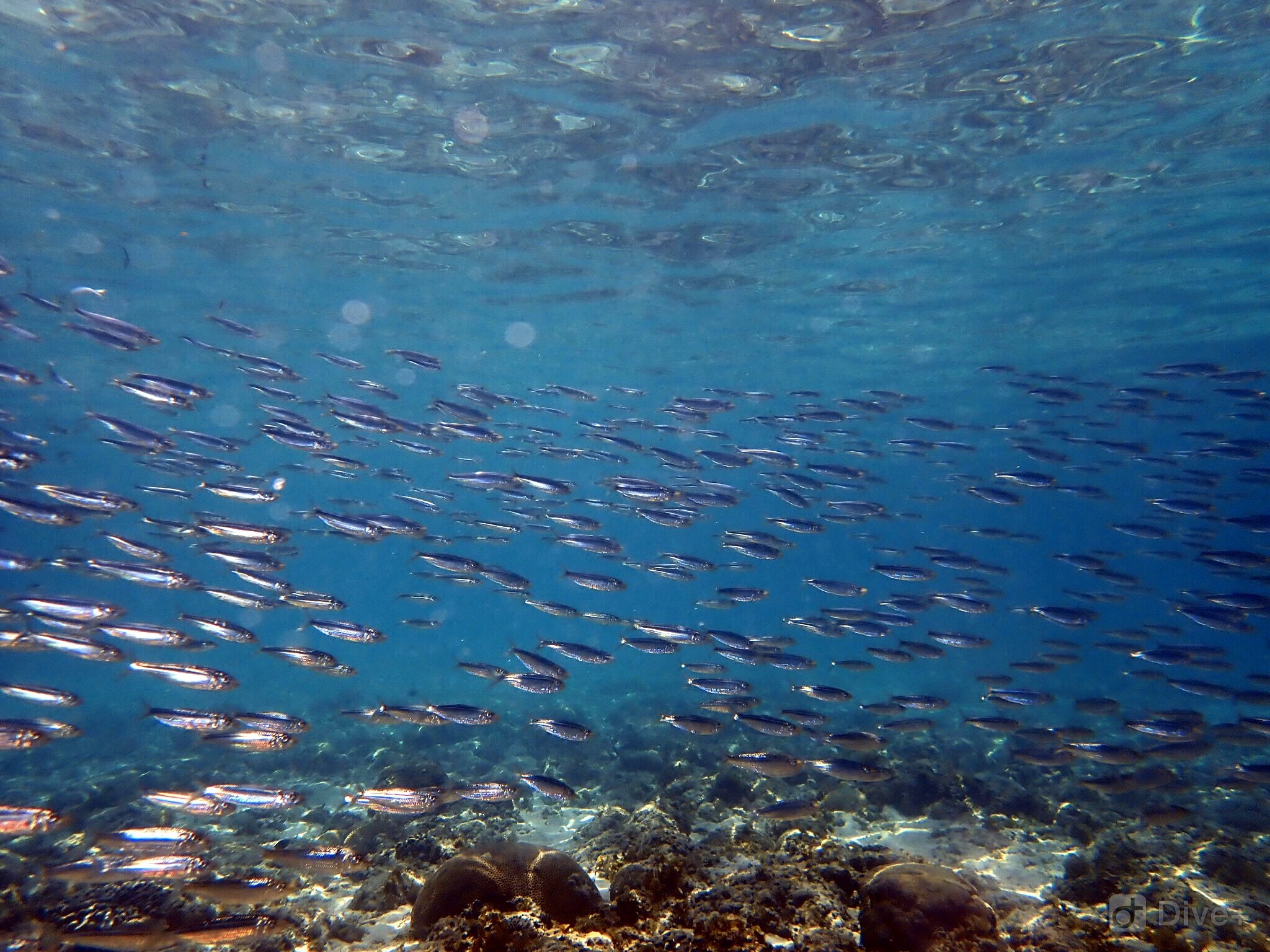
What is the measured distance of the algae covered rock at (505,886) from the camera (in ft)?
18.9

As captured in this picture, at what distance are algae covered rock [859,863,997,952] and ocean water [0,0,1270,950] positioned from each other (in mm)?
388

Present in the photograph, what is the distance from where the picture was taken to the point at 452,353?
111 ft

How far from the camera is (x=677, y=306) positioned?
26375mm

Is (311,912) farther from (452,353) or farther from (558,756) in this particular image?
(452,353)

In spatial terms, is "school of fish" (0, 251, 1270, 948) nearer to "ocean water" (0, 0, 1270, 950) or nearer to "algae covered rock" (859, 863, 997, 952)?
"ocean water" (0, 0, 1270, 950)

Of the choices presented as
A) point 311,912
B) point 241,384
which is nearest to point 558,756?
point 311,912

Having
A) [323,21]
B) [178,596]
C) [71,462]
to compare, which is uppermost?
[323,21]

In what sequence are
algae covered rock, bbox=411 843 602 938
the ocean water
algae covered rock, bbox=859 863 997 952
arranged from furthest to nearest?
the ocean water
algae covered rock, bbox=411 843 602 938
algae covered rock, bbox=859 863 997 952

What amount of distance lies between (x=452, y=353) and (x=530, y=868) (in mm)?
30520

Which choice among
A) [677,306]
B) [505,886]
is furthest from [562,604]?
[677,306]

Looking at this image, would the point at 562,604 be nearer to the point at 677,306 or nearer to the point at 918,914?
the point at 918,914

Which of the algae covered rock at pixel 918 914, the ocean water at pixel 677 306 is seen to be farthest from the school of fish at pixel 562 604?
the algae covered rock at pixel 918 914

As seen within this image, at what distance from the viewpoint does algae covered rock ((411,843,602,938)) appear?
226 inches

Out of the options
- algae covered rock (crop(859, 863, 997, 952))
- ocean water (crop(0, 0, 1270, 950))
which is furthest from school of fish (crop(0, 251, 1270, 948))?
algae covered rock (crop(859, 863, 997, 952))
